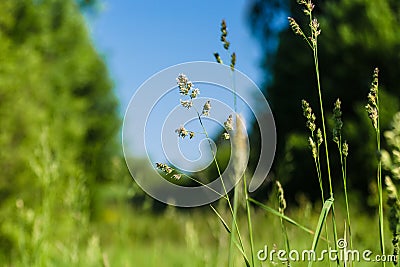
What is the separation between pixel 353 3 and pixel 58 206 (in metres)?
7.13

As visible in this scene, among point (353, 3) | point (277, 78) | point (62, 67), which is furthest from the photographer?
point (62, 67)

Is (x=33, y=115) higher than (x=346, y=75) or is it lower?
lower

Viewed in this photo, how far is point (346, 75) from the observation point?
10172 mm

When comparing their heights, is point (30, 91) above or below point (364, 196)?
above

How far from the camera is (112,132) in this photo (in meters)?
18.9

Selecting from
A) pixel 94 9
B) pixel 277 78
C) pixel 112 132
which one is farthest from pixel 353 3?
pixel 112 132

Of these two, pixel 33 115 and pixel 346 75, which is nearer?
pixel 33 115

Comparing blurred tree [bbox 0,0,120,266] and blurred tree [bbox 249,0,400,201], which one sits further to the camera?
blurred tree [bbox 249,0,400,201]

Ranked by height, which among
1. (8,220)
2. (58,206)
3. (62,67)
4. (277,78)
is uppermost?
(62,67)

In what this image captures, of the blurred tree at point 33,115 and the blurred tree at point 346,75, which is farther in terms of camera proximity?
the blurred tree at point 346,75

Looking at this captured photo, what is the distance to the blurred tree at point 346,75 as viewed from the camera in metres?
9.38

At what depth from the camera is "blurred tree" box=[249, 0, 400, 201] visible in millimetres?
9375

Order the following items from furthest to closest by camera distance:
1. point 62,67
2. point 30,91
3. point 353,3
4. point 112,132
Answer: point 112,132
point 62,67
point 353,3
point 30,91

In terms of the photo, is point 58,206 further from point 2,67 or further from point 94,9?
point 94,9
